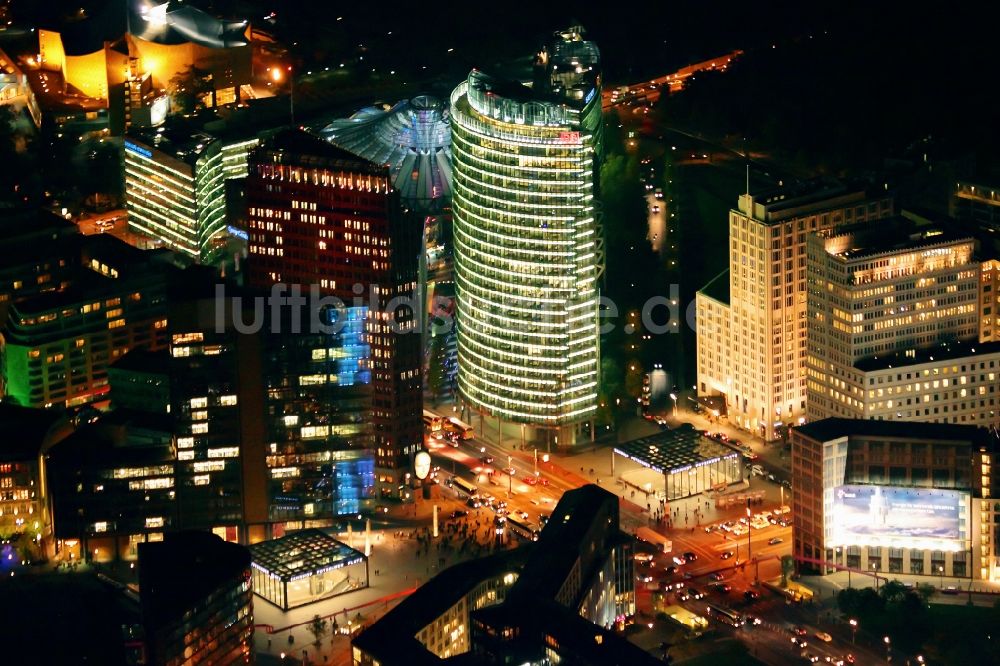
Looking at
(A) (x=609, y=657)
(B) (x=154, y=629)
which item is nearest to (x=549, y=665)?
(A) (x=609, y=657)

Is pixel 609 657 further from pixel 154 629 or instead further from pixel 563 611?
pixel 154 629

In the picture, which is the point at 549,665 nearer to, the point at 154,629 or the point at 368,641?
the point at 368,641

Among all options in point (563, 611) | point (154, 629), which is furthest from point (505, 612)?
point (154, 629)

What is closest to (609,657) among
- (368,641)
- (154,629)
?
(368,641)

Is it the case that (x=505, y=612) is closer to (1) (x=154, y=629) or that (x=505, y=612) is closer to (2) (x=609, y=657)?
(2) (x=609, y=657)

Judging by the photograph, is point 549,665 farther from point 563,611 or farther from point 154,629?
point 154,629
